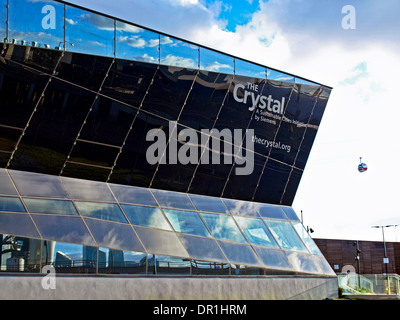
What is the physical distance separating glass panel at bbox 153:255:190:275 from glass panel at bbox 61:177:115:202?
2.94m

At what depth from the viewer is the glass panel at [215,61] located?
21.6 meters

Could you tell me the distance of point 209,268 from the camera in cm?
1992

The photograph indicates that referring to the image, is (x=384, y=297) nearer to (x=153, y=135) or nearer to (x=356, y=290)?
(x=356, y=290)

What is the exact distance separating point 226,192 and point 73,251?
8971mm

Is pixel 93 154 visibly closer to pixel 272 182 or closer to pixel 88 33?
pixel 88 33

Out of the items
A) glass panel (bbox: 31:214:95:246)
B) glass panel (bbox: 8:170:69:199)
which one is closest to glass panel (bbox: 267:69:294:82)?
glass panel (bbox: 8:170:69:199)

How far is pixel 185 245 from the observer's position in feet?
65.0

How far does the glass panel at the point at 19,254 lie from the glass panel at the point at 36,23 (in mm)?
6627

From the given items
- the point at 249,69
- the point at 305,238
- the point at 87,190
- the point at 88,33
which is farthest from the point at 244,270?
the point at 88,33

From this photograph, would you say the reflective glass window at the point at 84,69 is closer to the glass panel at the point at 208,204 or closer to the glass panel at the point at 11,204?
the glass panel at the point at 11,204

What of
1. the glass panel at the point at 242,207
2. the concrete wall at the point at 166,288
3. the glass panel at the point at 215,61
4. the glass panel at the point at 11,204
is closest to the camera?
the concrete wall at the point at 166,288

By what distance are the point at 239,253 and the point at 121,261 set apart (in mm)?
5664

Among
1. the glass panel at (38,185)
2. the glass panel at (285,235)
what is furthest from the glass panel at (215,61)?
the glass panel at (38,185)
